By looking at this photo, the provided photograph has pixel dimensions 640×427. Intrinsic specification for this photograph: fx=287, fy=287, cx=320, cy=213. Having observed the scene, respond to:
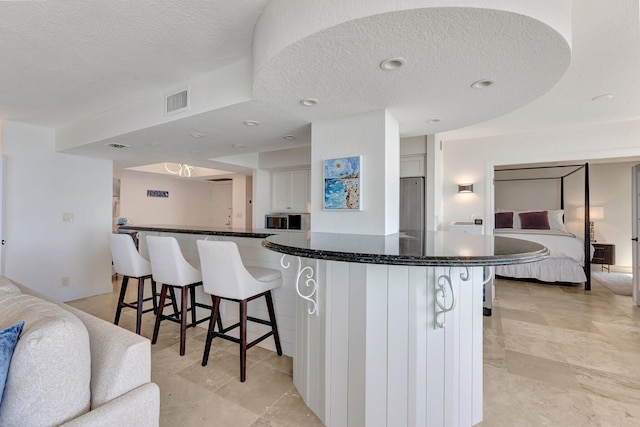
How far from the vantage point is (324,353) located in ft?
5.39

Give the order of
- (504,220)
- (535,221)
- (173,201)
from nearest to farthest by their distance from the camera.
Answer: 1. (535,221)
2. (504,220)
3. (173,201)

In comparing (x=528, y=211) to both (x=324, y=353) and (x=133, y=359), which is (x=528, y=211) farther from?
(x=133, y=359)

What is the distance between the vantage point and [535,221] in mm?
6062

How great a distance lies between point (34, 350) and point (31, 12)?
179 cm

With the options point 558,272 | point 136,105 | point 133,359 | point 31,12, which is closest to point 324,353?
point 133,359

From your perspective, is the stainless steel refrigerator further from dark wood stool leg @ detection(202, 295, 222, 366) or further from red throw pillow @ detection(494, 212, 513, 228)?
red throw pillow @ detection(494, 212, 513, 228)

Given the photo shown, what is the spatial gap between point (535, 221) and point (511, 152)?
8.61ft

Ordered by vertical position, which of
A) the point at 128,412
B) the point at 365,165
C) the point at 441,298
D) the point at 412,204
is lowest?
the point at 128,412

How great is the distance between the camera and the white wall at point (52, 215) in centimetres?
343

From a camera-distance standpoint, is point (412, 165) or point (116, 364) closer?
point (116, 364)

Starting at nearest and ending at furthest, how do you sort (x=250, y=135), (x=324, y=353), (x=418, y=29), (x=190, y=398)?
(x=418, y=29), (x=324, y=353), (x=190, y=398), (x=250, y=135)

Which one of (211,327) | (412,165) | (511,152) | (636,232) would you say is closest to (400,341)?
(211,327)

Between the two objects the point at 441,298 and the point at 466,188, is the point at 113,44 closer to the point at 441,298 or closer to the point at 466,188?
the point at 441,298

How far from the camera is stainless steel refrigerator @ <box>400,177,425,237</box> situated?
397 cm
